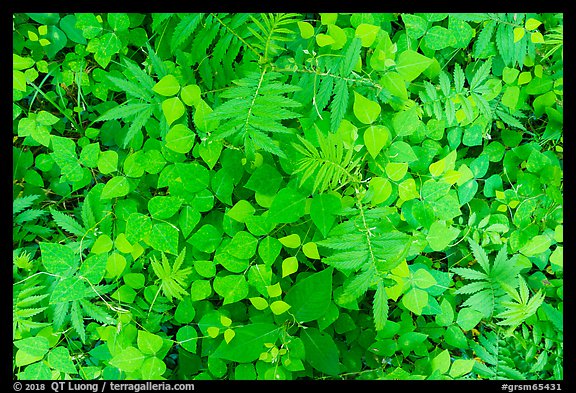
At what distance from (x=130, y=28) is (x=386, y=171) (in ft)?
4.84

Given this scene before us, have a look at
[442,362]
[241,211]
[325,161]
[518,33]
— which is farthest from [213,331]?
[518,33]

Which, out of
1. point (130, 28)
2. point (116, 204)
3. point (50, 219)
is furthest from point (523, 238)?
point (50, 219)

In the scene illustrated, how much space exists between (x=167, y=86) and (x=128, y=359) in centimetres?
126

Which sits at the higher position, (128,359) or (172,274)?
(172,274)

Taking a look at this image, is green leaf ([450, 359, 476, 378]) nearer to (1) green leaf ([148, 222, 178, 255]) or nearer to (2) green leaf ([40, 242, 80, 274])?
(1) green leaf ([148, 222, 178, 255])

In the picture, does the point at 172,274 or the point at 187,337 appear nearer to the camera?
the point at 172,274

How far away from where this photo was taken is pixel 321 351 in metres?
2.14

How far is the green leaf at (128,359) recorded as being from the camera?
211 centimetres

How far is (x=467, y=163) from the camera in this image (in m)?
2.39

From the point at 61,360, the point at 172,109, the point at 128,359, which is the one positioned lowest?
the point at 61,360

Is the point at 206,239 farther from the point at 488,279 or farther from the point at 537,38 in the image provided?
the point at 537,38

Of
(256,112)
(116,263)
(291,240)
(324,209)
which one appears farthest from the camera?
(116,263)

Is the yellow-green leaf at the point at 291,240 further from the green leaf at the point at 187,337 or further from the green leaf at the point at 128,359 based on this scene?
the green leaf at the point at 128,359
